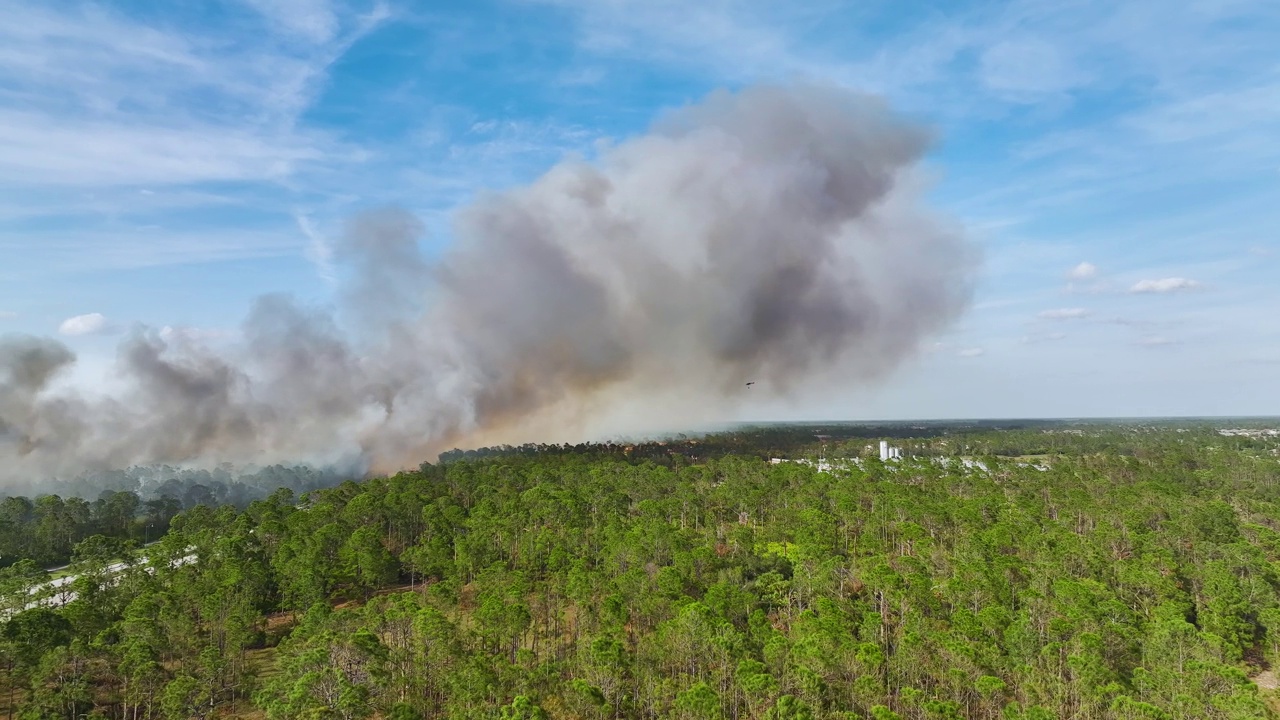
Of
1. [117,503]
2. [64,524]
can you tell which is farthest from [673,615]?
[117,503]

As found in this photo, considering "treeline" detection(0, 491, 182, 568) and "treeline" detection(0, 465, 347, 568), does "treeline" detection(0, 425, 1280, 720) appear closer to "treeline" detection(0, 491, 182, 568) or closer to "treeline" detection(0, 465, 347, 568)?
"treeline" detection(0, 491, 182, 568)

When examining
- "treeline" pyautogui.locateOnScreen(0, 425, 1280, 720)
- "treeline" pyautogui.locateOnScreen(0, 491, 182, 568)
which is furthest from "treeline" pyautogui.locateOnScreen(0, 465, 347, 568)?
"treeline" pyautogui.locateOnScreen(0, 425, 1280, 720)

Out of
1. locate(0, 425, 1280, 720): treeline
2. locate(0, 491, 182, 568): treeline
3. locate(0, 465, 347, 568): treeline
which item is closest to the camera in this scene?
locate(0, 425, 1280, 720): treeline

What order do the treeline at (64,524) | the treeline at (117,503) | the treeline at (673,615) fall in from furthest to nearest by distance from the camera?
the treeline at (117,503) → the treeline at (64,524) → the treeline at (673,615)

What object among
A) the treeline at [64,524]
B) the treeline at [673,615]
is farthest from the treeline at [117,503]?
the treeline at [673,615]

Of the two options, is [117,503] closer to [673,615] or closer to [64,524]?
[64,524]

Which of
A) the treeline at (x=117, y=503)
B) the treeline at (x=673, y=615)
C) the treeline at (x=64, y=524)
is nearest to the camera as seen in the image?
the treeline at (x=673, y=615)

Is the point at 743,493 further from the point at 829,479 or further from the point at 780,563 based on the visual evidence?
the point at 780,563

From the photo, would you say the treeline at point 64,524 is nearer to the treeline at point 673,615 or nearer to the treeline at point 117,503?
the treeline at point 117,503
